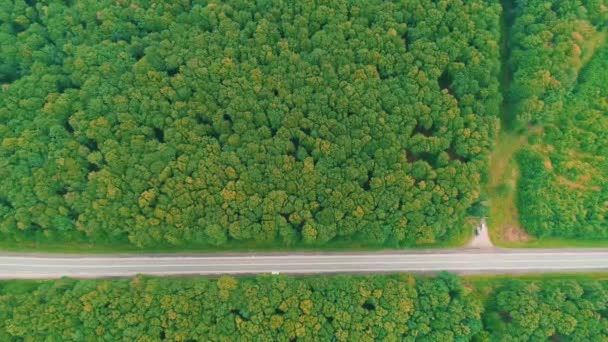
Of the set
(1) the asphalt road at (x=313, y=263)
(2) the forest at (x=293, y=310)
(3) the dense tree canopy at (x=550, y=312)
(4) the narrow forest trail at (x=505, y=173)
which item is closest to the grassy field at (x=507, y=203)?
(4) the narrow forest trail at (x=505, y=173)

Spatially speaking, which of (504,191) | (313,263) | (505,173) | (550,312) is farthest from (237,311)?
(505,173)

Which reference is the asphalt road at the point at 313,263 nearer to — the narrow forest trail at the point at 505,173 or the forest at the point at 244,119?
the narrow forest trail at the point at 505,173

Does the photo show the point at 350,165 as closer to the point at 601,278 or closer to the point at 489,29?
the point at 489,29

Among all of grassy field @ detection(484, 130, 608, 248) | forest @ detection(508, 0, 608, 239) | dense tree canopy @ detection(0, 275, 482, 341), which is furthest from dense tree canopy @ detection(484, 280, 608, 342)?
forest @ detection(508, 0, 608, 239)

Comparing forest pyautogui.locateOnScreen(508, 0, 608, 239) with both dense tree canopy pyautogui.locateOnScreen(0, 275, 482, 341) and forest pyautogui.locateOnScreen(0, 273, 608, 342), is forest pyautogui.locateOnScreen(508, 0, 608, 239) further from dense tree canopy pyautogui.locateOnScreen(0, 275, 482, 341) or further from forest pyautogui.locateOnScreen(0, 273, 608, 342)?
dense tree canopy pyautogui.locateOnScreen(0, 275, 482, 341)

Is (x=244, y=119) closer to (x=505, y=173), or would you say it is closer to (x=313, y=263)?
(x=313, y=263)

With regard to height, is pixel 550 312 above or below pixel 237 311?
below

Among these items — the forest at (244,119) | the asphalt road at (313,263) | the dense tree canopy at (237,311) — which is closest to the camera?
the dense tree canopy at (237,311)
